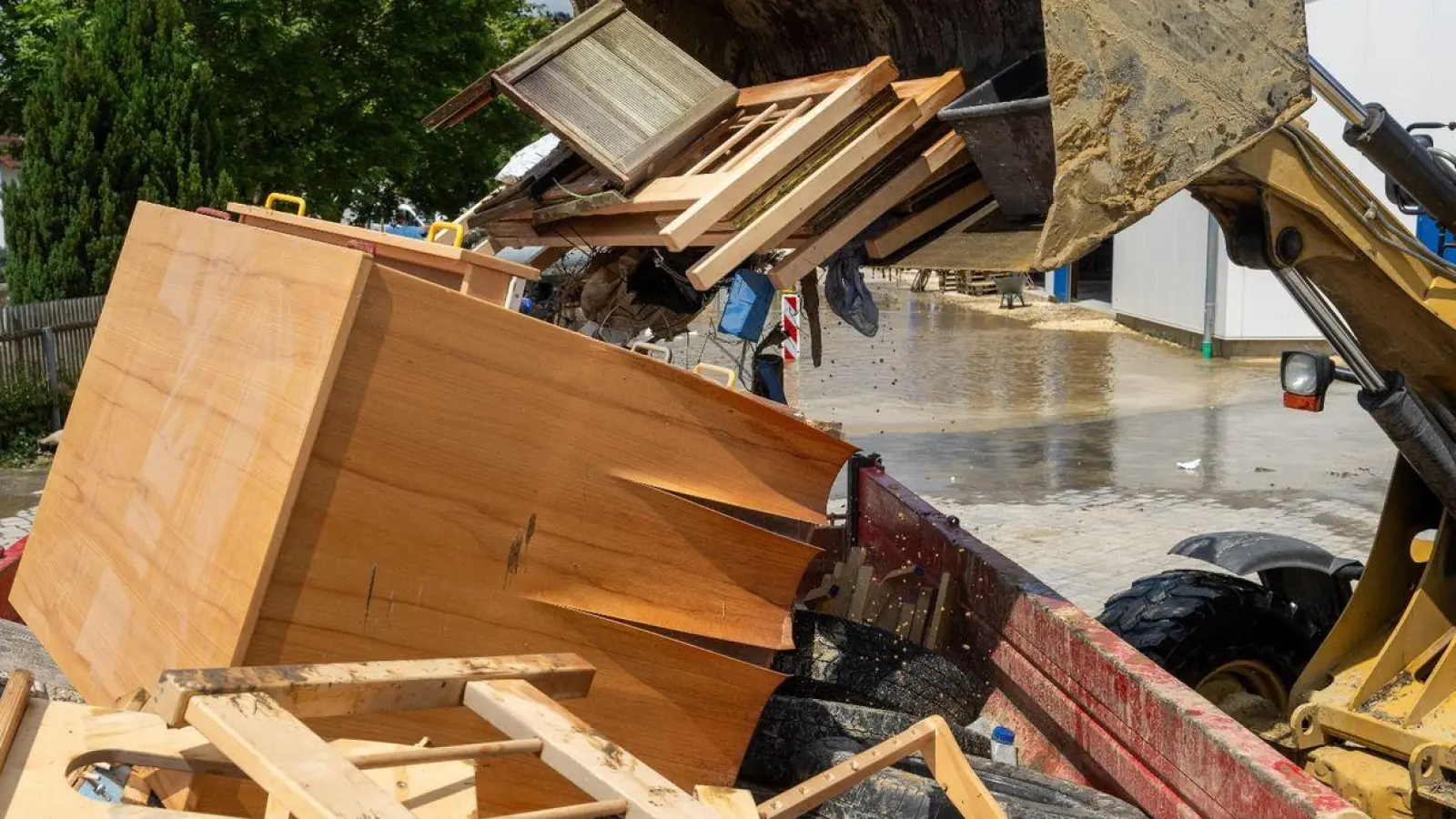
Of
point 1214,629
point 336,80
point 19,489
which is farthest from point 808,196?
point 336,80

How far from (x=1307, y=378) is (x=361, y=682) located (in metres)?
2.86

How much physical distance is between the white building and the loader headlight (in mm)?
12497

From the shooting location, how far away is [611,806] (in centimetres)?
209

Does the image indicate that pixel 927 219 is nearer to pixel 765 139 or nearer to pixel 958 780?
pixel 765 139

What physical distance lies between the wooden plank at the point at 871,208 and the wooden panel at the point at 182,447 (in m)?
1.52

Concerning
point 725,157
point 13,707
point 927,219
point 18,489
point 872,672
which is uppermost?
point 725,157

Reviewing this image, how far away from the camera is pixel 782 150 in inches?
134

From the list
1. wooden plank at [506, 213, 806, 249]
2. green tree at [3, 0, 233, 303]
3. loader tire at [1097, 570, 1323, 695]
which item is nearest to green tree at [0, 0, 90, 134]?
green tree at [3, 0, 233, 303]

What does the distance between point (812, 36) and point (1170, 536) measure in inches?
225

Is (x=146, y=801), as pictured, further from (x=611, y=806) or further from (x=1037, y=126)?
(x=1037, y=126)

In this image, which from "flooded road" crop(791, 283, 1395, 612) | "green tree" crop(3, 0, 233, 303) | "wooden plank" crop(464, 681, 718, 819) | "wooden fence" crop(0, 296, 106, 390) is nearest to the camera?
"wooden plank" crop(464, 681, 718, 819)

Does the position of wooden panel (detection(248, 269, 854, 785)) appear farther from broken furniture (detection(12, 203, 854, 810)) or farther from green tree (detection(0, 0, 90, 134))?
green tree (detection(0, 0, 90, 134))

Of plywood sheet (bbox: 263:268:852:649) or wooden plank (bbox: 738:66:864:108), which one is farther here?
wooden plank (bbox: 738:66:864:108)

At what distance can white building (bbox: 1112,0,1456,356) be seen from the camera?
17.4 metres
